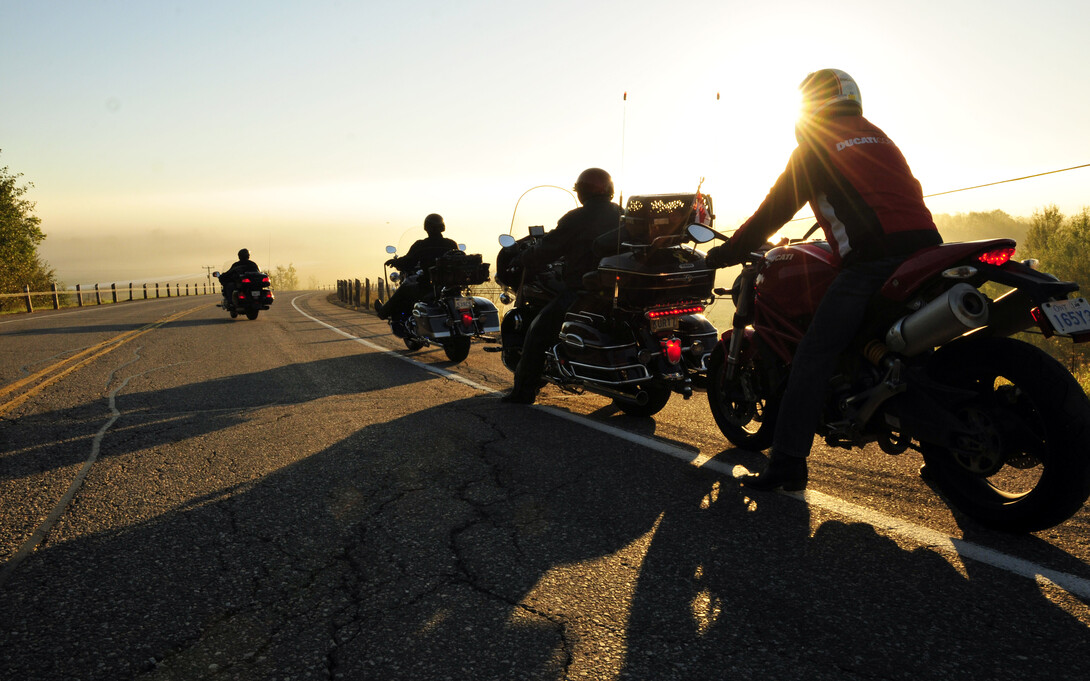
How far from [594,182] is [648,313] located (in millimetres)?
1424

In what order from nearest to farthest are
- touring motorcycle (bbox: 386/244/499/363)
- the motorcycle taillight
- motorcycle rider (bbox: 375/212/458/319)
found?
the motorcycle taillight → touring motorcycle (bbox: 386/244/499/363) → motorcycle rider (bbox: 375/212/458/319)

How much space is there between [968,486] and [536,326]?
3427 millimetres

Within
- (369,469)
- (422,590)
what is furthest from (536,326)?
(422,590)

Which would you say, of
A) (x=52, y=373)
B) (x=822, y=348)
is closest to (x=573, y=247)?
(x=822, y=348)

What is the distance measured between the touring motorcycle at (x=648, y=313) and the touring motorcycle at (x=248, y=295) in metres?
15.3

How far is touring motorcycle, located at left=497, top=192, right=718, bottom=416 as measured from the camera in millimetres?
4797

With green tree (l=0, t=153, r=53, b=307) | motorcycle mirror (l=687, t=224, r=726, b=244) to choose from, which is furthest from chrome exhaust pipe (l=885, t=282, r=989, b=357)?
green tree (l=0, t=153, r=53, b=307)

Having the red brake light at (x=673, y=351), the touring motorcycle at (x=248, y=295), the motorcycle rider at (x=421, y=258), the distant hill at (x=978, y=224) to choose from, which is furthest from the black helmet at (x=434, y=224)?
the distant hill at (x=978, y=224)

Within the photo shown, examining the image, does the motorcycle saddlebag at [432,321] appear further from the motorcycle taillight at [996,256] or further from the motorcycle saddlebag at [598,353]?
the motorcycle taillight at [996,256]

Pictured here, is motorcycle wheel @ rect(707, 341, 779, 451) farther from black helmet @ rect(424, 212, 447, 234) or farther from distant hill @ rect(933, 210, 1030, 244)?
distant hill @ rect(933, 210, 1030, 244)

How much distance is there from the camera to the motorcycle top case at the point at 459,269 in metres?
9.15

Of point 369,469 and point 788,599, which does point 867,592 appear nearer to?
point 788,599

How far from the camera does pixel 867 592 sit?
2.41m

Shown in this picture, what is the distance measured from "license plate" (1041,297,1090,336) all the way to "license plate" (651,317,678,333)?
2.57 metres
